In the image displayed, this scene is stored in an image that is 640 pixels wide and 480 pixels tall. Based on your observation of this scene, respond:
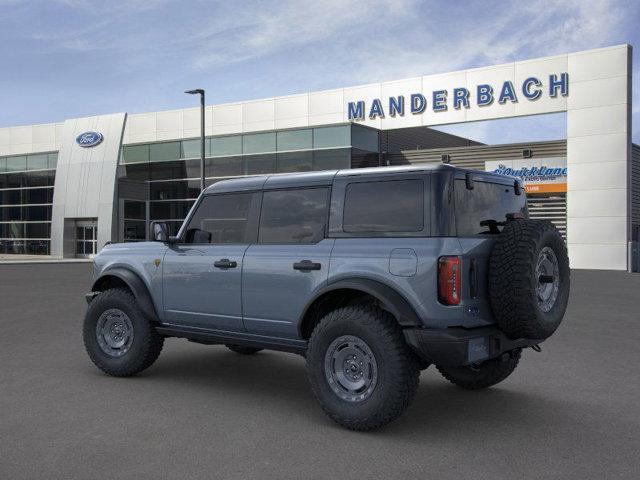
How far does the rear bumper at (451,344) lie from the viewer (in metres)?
4.71

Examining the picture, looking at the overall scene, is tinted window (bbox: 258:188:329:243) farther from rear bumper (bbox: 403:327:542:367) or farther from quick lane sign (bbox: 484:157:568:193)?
quick lane sign (bbox: 484:157:568:193)

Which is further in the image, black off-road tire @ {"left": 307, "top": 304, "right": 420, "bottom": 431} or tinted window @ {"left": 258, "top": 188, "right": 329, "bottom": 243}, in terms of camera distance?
tinted window @ {"left": 258, "top": 188, "right": 329, "bottom": 243}

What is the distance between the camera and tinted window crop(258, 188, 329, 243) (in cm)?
563

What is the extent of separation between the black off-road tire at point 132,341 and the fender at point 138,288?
0.11 metres

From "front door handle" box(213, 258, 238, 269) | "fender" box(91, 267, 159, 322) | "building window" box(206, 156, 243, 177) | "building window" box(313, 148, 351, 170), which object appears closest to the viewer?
"front door handle" box(213, 258, 238, 269)

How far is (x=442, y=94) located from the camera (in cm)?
3120

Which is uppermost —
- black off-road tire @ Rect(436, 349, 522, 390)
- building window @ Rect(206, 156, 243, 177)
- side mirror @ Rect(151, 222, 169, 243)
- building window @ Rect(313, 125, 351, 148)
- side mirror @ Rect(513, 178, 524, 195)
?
building window @ Rect(313, 125, 351, 148)

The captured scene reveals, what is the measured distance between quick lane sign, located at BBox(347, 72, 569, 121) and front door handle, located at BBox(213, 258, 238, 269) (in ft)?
84.7

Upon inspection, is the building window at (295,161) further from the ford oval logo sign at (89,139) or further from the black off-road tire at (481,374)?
the black off-road tire at (481,374)

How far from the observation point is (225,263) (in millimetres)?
6043

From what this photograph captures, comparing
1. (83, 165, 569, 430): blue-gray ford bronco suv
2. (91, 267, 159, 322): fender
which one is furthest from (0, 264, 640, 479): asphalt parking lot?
(91, 267, 159, 322): fender

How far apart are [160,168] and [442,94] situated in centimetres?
1693

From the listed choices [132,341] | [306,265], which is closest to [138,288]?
[132,341]

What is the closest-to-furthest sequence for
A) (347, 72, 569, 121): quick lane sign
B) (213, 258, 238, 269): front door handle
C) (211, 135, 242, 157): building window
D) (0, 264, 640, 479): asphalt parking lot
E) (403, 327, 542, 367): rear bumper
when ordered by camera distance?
1. (0, 264, 640, 479): asphalt parking lot
2. (403, 327, 542, 367): rear bumper
3. (213, 258, 238, 269): front door handle
4. (347, 72, 569, 121): quick lane sign
5. (211, 135, 242, 157): building window
